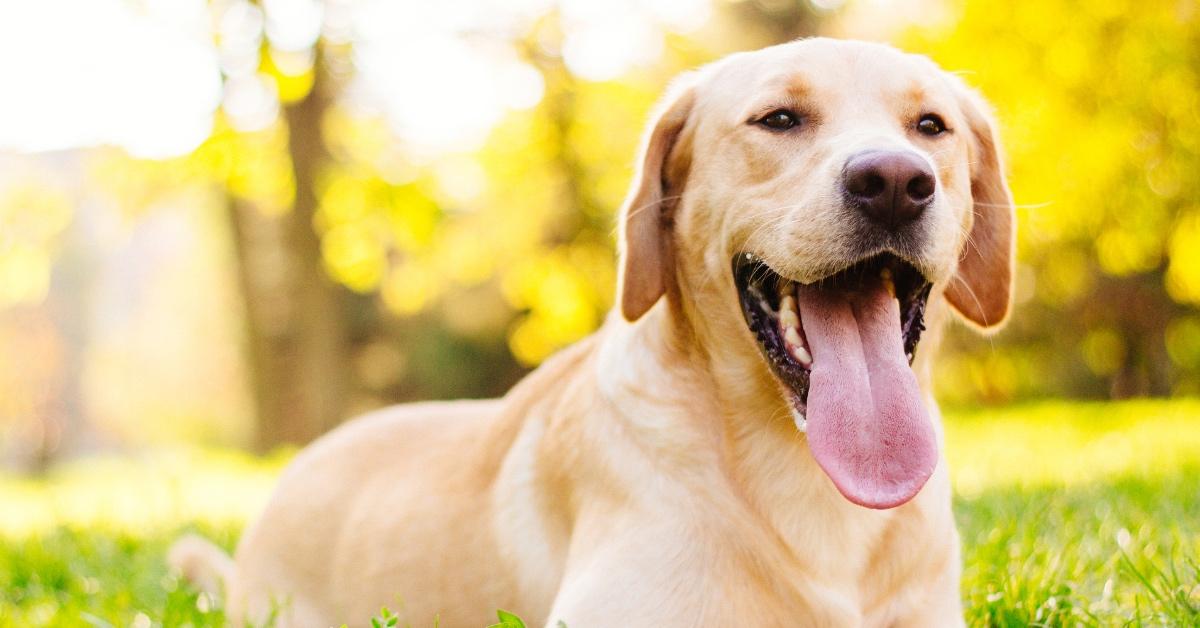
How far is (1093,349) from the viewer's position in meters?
19.2

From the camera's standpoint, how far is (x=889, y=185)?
2.37 m

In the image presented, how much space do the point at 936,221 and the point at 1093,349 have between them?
18.5 m

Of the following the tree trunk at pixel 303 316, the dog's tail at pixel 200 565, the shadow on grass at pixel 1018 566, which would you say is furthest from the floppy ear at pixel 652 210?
the tree trunk at pixel 303 316

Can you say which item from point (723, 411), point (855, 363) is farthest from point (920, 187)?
point (723, 411)

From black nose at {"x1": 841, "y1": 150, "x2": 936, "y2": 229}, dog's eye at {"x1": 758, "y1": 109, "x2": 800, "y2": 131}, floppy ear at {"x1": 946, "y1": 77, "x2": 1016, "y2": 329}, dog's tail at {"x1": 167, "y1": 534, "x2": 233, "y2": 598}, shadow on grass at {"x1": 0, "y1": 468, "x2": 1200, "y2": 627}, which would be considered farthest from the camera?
dog's tail at {"x1": 167, "y1": 534, "x2": 233, "y2": 598}

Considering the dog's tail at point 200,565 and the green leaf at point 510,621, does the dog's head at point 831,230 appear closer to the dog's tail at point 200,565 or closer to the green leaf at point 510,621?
the green leaf at point 510,621

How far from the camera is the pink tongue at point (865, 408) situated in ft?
7.86

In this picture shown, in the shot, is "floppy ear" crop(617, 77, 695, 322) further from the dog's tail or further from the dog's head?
the dog's tail

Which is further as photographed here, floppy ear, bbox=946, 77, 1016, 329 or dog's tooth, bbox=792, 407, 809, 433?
floppy ear, bbox=946, 77, 1016, 329

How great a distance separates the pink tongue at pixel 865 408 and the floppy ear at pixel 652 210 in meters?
0.40

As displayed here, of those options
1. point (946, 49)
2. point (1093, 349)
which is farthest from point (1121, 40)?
point (1093, 349)

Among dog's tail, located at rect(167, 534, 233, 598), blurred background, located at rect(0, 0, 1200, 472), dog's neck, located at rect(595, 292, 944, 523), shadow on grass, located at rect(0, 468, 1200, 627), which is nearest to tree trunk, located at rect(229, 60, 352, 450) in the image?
blurred background, located at rect(0, 0, 1200, 472)

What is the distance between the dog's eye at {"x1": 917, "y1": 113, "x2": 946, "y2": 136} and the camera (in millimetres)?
2750

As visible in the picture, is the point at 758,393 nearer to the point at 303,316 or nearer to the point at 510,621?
the point at 510,621
